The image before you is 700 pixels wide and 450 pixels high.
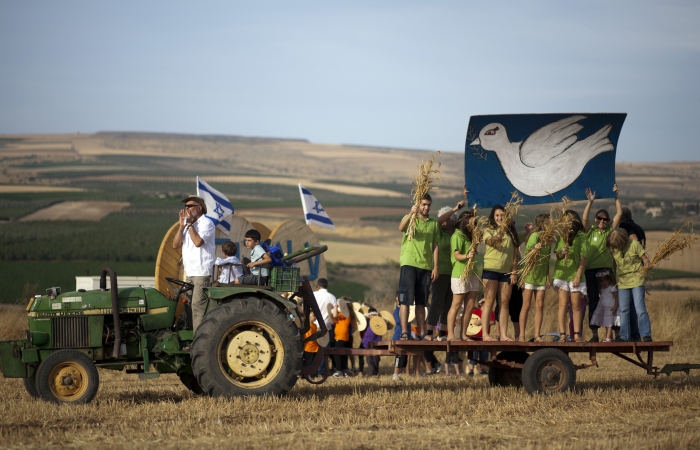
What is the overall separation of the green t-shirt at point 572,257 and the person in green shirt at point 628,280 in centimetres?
33

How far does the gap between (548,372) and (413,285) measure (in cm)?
187

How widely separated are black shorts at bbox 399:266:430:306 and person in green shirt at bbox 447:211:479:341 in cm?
34

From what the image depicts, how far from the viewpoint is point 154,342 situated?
31.0ft

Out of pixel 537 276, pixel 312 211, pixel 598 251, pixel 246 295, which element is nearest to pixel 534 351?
pixel 537 276

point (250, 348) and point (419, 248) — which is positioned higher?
point (419, 248)

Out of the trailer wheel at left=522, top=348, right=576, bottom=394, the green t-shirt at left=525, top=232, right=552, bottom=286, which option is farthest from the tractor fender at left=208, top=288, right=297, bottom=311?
the green t-shirt at left=525, top=232, right=552, bottom=286

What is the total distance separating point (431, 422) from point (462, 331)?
2.15 meters

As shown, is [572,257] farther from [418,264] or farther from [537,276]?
[418,264]

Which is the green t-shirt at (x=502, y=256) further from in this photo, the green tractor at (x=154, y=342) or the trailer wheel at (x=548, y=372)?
the green tractor at (x=154, y=342)

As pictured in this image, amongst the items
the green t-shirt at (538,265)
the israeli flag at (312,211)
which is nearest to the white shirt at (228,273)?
the green t-shirt at (538,265)

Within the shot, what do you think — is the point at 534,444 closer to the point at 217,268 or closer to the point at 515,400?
the point at 515,400

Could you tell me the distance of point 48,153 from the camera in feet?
331

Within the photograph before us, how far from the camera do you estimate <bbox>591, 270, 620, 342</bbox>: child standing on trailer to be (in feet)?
35.7

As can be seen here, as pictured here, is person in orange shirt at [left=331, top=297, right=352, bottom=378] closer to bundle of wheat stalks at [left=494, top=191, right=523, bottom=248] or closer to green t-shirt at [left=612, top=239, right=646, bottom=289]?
bundle of wheat stalks at [left=494, top=191, right=523, bottom=248]
